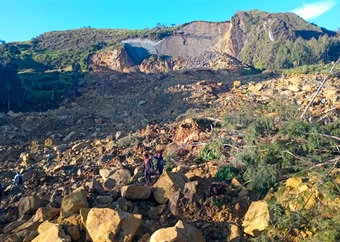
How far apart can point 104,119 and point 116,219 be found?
33.4ft

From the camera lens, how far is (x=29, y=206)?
15.6 ft

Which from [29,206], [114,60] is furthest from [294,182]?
[114,60]

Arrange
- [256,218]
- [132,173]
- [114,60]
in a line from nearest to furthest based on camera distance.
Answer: [256,218] < [132,173] < [114,60]

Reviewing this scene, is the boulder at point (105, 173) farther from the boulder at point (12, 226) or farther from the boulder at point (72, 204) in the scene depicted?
the boulder at point (12, 226)

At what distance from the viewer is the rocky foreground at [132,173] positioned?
3.95 meters

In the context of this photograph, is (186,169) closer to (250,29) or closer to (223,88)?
(223,88)

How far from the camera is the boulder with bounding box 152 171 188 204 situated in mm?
4664

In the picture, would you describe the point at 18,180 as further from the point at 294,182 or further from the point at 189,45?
the point at 189,45

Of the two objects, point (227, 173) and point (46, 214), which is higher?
point (227, 173)

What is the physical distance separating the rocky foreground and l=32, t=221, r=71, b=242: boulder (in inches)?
0.4

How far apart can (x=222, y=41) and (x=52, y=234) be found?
41786 mm

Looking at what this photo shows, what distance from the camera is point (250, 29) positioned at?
4550 centimetres

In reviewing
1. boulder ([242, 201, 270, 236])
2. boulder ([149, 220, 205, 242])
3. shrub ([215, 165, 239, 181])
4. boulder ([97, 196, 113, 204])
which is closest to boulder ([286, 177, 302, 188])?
boulder ([242, 201, 270, 236])

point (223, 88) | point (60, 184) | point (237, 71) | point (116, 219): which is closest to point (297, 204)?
point (116, 219)
